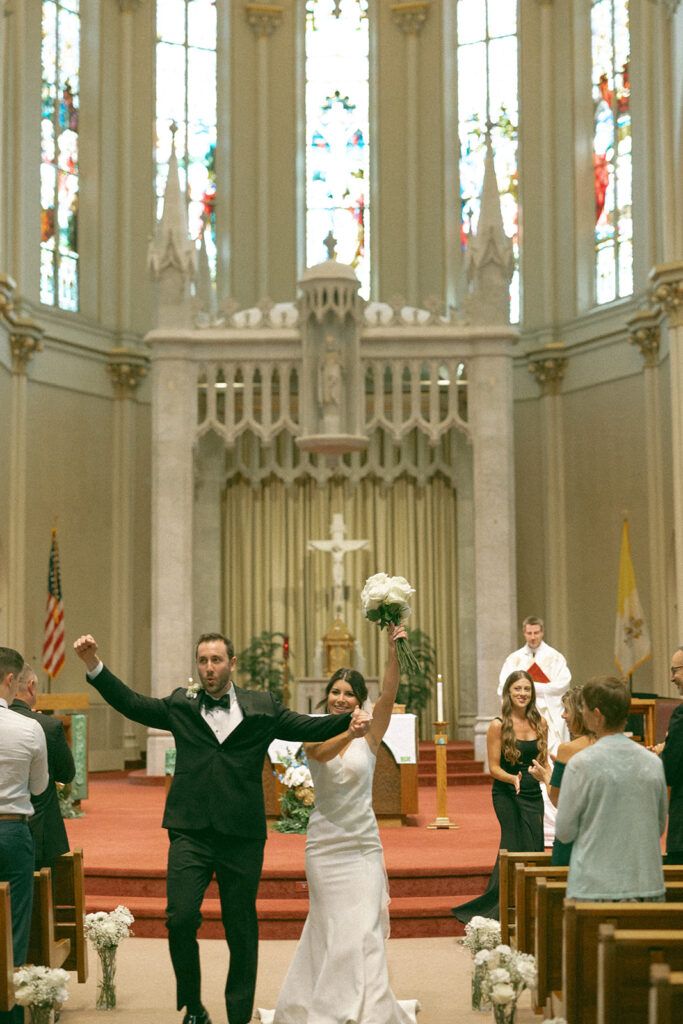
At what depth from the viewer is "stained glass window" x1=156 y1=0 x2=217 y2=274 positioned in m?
17.8

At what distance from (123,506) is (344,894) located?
11.8m

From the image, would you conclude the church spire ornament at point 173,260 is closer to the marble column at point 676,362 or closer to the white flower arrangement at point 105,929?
the marble column at point 676,362

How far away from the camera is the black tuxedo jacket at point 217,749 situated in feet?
16.7

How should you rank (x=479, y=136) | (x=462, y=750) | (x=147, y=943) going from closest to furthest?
(x=147, y=943)
(x=462, y=750)
(x=479, y=136)

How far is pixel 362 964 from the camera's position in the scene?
5301 mm

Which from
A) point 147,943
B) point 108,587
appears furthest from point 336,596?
point 147,943

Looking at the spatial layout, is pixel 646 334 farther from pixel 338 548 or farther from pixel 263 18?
pixel 263 18

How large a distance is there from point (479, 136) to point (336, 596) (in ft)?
22.7

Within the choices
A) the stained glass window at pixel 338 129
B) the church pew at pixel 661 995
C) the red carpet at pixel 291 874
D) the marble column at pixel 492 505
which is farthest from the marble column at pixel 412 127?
the church pew at pixel 661 995

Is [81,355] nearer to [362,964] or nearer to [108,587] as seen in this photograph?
[108,587]

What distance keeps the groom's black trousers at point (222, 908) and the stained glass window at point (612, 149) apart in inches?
488

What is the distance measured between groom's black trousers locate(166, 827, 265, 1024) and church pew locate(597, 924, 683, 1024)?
1853 millimetres

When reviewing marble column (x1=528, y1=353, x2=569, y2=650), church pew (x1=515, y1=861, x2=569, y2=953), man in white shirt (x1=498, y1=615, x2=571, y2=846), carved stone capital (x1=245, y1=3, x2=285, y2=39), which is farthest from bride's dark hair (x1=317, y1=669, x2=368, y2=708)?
carved stone capital (x1=245, y1=3, x2=285, y2=39)

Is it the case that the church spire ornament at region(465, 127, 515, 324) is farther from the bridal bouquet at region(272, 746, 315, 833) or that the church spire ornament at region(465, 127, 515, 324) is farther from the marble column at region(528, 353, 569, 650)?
the bridal bouquet at region(272, 746, 315, 833)
